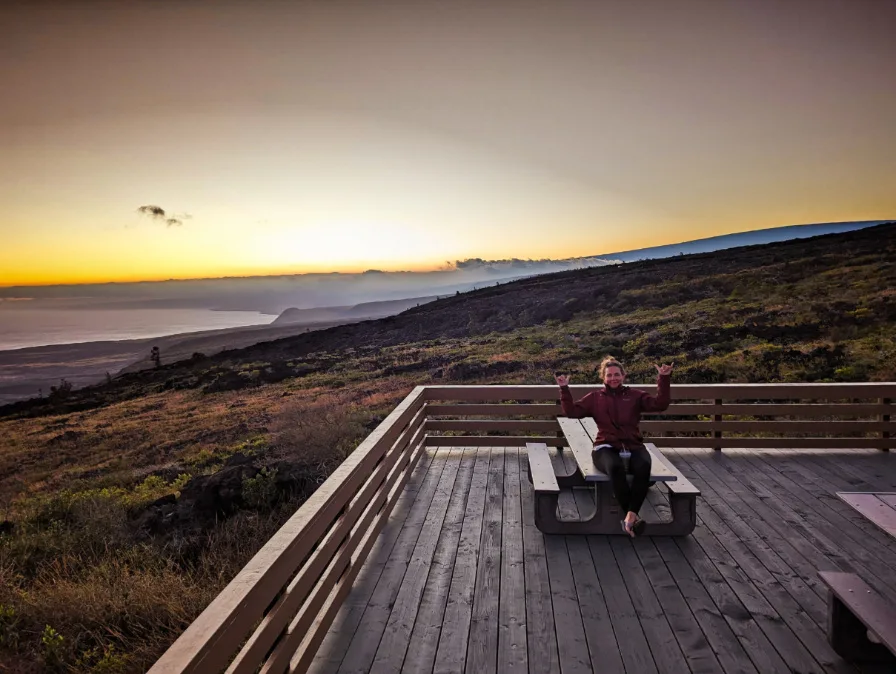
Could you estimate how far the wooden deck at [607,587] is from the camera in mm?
2691

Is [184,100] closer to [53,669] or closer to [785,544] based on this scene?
[53,669]

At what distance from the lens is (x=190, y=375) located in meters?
38.9

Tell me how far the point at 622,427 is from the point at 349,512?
2621 millimetres

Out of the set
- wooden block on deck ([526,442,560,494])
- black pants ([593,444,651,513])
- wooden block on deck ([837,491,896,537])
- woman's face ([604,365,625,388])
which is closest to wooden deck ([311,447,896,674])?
black pants ([593,444,651,513])

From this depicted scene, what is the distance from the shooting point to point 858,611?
2350mm

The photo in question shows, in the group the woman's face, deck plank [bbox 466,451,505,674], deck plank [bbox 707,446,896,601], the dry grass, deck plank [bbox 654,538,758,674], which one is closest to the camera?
deck plank [bbox 654,538,758,674]

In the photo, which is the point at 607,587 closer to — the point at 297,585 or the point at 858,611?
the point at 858,611

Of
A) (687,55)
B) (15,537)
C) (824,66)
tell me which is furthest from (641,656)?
(824,66)

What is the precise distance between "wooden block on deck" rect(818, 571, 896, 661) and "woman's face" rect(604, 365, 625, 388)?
7.00ft

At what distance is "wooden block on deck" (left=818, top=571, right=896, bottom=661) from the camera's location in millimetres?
2379

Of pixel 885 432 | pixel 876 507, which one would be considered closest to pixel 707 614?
pixel 876 507

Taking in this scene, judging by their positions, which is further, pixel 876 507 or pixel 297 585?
pixel 876 507

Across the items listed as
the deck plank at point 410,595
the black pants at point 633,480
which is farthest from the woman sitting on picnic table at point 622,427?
the deck plank at point 410,595

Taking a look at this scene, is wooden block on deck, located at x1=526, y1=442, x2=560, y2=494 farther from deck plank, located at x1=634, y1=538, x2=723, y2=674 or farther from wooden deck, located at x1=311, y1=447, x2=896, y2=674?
deck plank, located at x1=634, y1=538, x2=723, y2=674
